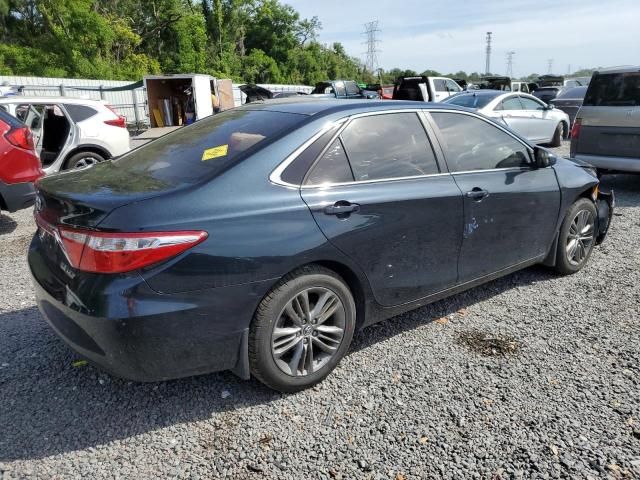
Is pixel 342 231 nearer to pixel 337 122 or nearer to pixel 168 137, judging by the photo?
pixel 337 122

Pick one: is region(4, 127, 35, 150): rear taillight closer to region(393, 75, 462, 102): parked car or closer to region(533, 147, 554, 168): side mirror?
region(533, 147, 554, 168): side mirror

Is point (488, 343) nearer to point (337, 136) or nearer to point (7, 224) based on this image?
point (337, 136)

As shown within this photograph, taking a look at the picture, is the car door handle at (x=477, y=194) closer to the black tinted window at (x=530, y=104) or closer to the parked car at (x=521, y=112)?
the parked car at (x=521, y=112)

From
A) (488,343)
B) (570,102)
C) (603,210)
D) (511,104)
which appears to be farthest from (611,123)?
(570,102)

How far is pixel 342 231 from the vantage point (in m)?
2.77

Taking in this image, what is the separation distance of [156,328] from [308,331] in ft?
2.81

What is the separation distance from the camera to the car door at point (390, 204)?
2.80m

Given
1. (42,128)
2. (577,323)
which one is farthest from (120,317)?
(42,128)

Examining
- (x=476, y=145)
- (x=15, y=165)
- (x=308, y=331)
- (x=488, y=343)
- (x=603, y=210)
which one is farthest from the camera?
(x=15, y=165)

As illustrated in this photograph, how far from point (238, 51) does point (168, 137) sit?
1894 inches

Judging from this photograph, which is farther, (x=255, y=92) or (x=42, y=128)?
(x=255, y=92)

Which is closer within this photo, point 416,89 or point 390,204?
point 390,204

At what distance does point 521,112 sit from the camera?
37.7ft

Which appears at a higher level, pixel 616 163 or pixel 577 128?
pixel 577 128
